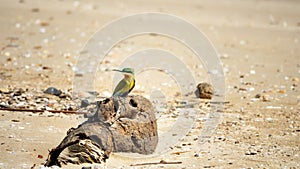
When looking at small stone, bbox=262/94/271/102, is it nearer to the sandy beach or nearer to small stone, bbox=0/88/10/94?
the sandy beach

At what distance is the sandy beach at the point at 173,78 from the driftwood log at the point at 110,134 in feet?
0.37

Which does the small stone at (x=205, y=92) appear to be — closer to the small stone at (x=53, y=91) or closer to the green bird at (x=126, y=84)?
the small stone at (x=53, y=91)

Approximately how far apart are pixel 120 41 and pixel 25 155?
16.7ft

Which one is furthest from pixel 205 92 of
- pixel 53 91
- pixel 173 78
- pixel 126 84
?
pixel 126 84

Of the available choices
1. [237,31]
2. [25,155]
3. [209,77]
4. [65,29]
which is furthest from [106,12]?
[25,155]

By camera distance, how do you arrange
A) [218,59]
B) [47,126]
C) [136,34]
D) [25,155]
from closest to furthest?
[25,155], [47,126], [218,59], [136,34]

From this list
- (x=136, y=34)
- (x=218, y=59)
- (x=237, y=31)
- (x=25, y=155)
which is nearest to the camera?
(x=25, y=155)

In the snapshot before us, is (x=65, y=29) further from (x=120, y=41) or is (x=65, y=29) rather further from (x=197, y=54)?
(x=197, y=54)

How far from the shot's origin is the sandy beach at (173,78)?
14.0 ft

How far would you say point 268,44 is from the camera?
32.0 feet

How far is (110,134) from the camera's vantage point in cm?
397

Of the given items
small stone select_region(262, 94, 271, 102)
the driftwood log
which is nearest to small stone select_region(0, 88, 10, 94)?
the driftwood log

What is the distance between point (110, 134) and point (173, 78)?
2901 millimetres

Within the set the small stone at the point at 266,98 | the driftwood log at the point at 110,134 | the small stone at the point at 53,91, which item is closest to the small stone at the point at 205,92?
the small stone at the point at 266,98
